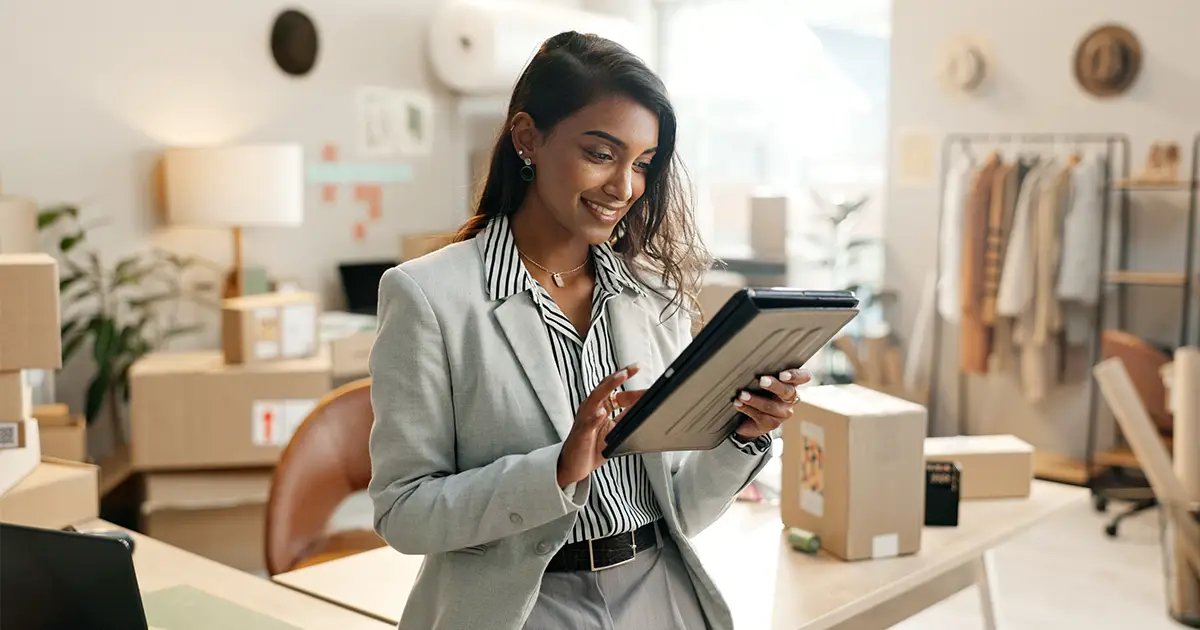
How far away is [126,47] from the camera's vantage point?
5324 millimetres

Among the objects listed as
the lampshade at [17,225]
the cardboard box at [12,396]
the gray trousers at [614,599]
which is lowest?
the gray trousers at [614,599]

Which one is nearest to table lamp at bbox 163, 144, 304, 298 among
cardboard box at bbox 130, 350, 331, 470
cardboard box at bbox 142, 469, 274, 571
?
cardboard box at bbox 130, 350, 331, 470

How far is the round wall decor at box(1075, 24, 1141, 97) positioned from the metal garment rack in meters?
0.24

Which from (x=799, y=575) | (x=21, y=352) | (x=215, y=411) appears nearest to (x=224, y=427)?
(x=215, y=411)

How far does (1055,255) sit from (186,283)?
4210 mm

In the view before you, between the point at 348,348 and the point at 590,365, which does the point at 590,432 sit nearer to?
the point at 590,365

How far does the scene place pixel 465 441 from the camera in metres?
1.44

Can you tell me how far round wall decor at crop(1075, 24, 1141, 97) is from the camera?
5.70m

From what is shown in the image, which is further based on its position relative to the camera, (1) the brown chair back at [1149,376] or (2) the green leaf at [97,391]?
(1) the brown chair back at [1149,376]

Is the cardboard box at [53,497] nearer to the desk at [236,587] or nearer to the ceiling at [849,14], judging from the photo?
the desk at [236,587]

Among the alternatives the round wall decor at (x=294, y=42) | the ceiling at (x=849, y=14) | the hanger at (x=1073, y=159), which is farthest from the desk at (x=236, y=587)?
the ceiling at (x=849, y=14)

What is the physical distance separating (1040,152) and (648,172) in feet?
16.6

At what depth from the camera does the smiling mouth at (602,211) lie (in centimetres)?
147

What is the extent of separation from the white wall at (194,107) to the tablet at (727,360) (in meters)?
3.38
